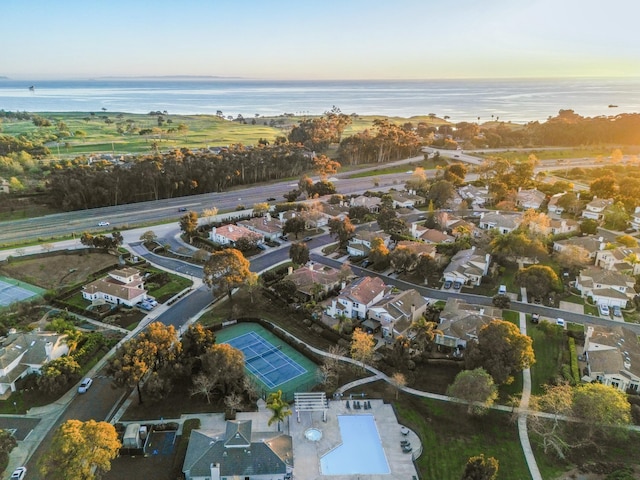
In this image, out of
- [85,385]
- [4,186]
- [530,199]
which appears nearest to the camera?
[85,385]

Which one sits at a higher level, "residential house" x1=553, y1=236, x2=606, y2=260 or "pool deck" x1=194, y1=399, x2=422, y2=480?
"residential house" x1=553, y1=236, x2=606, y2=260

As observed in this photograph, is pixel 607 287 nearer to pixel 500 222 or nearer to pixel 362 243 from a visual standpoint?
pixel 500 222

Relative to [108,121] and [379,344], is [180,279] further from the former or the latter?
[108,121]

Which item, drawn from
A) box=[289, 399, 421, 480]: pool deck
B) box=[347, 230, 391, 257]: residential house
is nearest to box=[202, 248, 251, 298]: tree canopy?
box=[289, 399, 421, 480]: pool deck

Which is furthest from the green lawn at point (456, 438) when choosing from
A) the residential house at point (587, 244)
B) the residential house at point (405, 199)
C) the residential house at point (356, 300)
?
the residential house at point (405, 199)

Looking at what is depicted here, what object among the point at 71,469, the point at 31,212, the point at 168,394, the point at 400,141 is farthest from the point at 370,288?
the point at 400,141

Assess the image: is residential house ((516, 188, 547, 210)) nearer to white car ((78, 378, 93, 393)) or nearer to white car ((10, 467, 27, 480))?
white car ((78, 378, 93, 393))

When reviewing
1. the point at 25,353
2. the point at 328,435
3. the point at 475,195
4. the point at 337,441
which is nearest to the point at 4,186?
the point at 25,353
